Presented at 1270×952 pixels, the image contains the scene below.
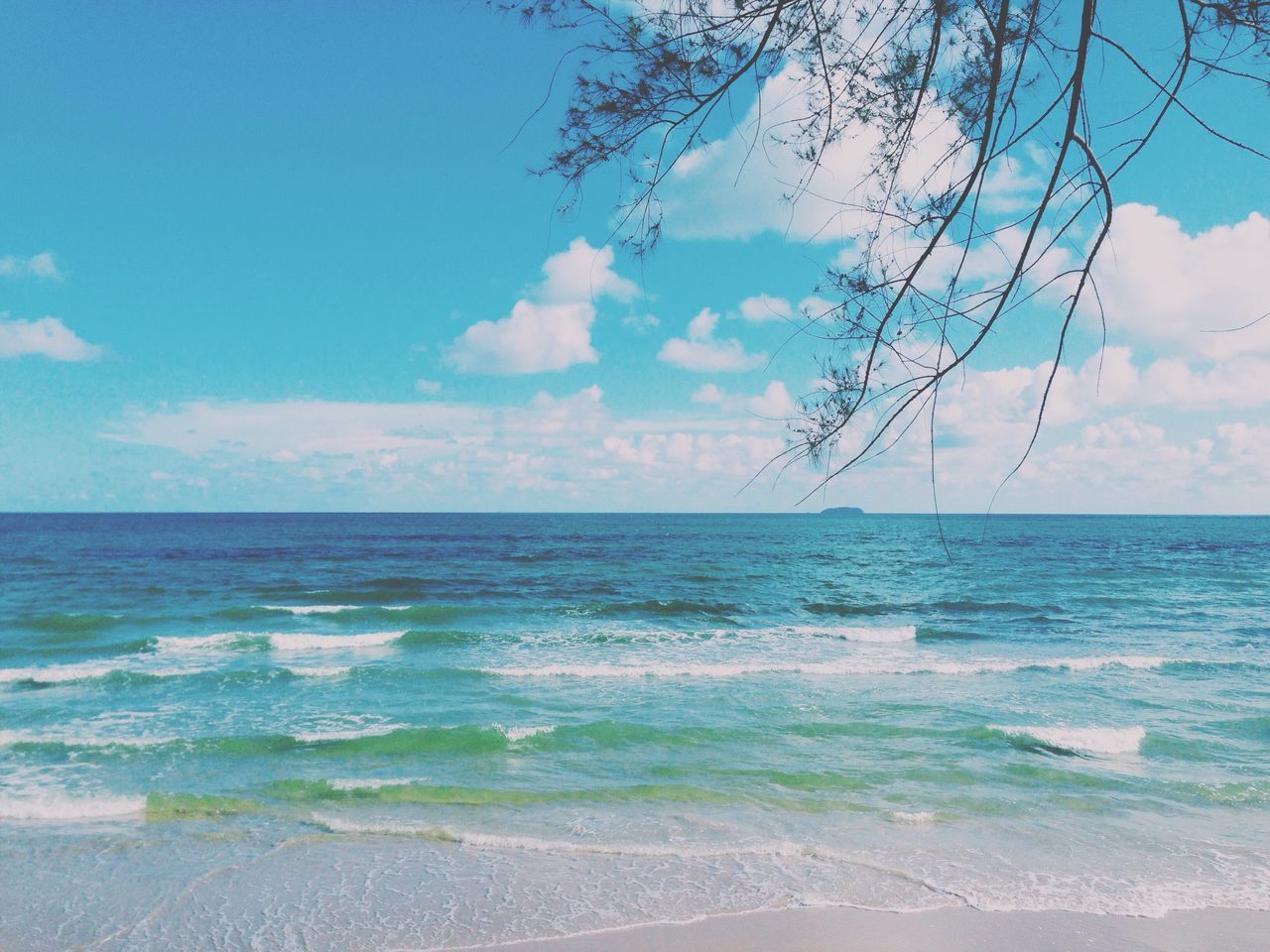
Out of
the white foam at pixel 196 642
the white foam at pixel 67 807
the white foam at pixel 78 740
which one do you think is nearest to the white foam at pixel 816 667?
the white foam at pixel 78 740

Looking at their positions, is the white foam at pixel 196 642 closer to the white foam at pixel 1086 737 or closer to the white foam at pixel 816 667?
the white foam at pixel 816 667

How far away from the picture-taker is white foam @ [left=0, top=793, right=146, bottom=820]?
750cm

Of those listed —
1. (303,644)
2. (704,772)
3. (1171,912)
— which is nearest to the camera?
(1171,912)

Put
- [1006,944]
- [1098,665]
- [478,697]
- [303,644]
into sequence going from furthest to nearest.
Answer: [303,644] < [1098,665] < [478,697] < [1006,944]

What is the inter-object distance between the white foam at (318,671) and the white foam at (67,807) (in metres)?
6.32

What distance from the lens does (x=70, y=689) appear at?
12.9 m

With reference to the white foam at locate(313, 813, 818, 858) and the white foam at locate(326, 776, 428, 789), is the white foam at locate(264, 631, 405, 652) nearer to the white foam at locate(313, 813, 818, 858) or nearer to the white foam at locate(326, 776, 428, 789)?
the white foam at locate(326, 776, 428, 789)

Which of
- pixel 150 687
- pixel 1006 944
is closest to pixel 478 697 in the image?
pixel 150 687

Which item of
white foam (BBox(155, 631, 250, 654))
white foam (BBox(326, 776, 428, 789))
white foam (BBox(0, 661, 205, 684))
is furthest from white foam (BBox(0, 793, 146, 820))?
white foam (BBox(155, 631, 250, 654))

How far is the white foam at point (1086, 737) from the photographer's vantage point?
9805 millimetres

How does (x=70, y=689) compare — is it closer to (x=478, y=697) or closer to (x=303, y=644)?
(x=303, y=644)

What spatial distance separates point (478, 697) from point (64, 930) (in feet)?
23.8

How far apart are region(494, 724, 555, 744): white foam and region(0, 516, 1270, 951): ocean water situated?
0.09 meters

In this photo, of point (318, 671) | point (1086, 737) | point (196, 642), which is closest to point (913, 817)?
point (1086, 737)
